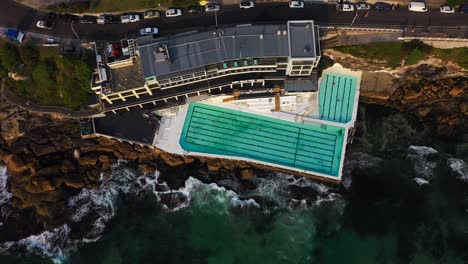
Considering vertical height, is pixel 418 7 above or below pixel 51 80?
above

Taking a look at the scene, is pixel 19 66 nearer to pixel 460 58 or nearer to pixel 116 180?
pixel 116 180

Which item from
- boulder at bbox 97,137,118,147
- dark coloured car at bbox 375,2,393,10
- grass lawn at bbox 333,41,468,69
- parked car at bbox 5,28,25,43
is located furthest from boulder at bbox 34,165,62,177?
dark coloured car at bbox 375,2,393,10

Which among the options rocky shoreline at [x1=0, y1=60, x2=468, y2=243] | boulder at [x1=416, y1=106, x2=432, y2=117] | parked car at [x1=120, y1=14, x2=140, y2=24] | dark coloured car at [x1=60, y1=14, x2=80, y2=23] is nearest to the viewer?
rocky shoreline at [x1=0, y1=60, x2=468, y2=243]

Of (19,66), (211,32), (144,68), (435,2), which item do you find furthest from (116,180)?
(435,2)

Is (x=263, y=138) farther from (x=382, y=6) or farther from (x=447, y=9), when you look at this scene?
(x=447, y=9)

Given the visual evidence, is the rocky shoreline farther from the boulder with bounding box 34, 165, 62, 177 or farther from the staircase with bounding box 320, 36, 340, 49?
the staircase with bounding box 320, 36, 340, 49

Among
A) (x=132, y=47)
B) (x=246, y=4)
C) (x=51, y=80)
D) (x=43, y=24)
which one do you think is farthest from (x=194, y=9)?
(x=51, y=80)


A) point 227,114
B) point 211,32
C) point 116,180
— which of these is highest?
point 211,32
